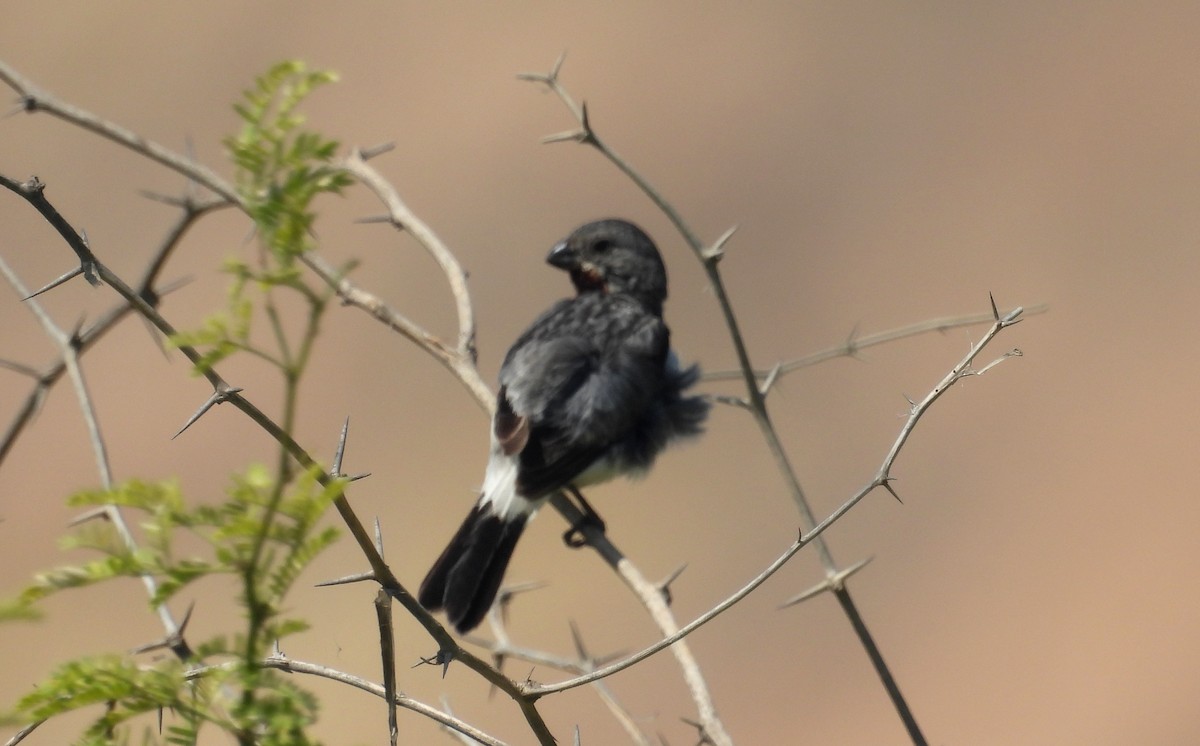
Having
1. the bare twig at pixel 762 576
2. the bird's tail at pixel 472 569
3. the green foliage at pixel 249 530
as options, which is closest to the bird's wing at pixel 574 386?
the bird's tail at pixel 472 569

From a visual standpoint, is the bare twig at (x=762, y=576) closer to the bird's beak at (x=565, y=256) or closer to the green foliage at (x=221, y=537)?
the green foliage at (x=221, y=537)

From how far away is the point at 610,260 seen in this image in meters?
5.95

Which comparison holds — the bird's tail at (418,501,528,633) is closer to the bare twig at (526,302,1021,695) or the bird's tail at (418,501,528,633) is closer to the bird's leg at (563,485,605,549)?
the bird's leg at (563,485,605,549)

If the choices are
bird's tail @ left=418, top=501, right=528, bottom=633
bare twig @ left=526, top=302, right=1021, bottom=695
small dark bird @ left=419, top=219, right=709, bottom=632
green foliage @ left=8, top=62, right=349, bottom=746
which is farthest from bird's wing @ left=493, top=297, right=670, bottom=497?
green foliage @ left=8, top=62, right=349, bottom=746

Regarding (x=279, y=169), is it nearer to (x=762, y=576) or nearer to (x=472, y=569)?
(x=762, y=576)

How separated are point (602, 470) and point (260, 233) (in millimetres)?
4091

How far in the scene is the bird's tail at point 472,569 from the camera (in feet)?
14.7

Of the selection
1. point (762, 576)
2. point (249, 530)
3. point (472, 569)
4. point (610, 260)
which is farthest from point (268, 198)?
point (610, 260)

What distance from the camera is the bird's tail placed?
176 inches

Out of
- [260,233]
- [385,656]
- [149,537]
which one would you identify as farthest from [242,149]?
[385,656]

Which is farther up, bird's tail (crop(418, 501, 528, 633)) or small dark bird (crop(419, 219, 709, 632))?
small dark bird (crop(419, 219, 709, 632))

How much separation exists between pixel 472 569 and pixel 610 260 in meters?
1.94

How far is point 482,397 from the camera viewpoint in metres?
4.27

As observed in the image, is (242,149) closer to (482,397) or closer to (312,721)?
(312,721)
